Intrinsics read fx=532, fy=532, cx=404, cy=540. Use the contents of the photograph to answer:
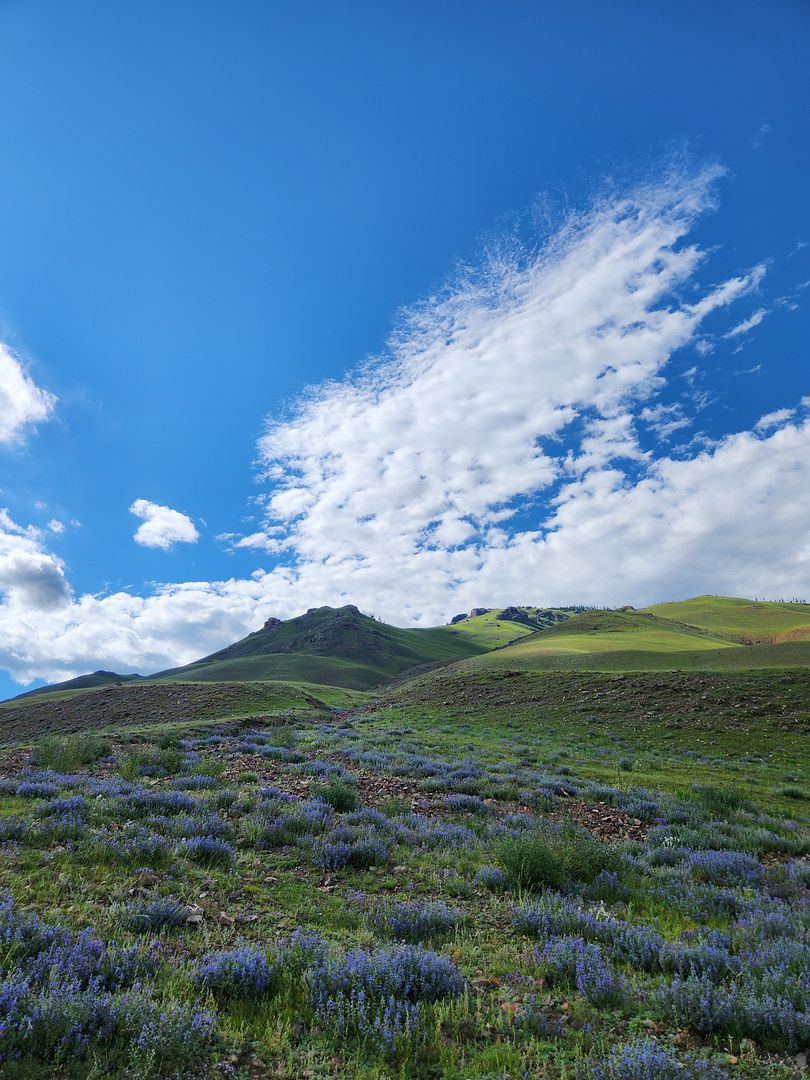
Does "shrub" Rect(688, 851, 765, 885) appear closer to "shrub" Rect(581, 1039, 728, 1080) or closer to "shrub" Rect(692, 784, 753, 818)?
"shrub" Rect(692, 784, 753, 818)

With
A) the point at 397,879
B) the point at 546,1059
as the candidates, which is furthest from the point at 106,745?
the point at 546,1059

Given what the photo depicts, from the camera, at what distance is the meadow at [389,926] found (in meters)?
4.18

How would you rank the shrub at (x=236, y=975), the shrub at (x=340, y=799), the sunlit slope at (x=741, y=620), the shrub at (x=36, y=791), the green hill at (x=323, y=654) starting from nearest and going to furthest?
the shrub at (x=236, y=975) → the shrub at (x=36, y=791) → the shrub at (x=340, y=799) → the green hill at (x=323, y=654) → the sunlit slope at (x=741, y=620)

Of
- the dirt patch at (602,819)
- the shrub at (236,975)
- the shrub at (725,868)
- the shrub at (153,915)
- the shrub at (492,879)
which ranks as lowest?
the dirt patch at (602,819)

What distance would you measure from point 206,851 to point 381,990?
4.64 metres

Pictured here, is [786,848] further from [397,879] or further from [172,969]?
[172,969]

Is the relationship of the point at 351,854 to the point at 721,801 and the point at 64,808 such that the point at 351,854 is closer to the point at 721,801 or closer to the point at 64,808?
the point at 64,808

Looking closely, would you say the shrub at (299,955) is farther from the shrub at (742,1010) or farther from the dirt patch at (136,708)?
the dirt patch at (136,708)

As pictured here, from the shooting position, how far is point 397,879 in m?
8.23

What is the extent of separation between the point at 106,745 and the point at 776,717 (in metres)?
32.8

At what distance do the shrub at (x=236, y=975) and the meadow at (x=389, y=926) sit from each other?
2 centimetres

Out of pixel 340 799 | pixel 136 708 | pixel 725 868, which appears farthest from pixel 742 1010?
pixel 136 708

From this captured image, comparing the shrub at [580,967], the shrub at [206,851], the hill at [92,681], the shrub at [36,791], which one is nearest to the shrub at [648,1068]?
the shrub at [580,967]

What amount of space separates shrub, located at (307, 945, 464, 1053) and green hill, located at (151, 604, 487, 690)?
285 feet
